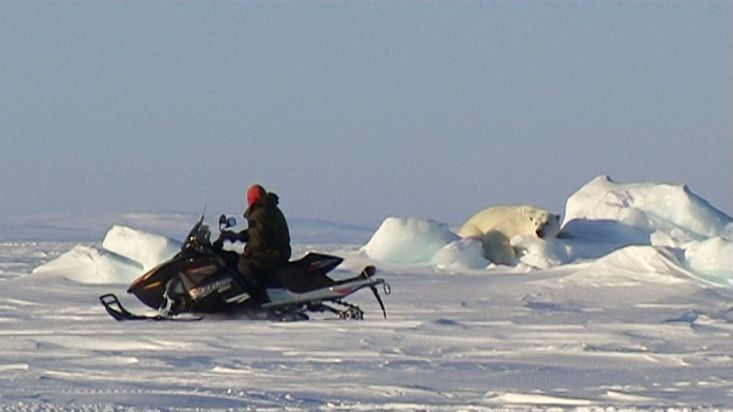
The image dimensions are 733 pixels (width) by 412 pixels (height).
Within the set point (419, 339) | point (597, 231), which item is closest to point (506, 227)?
point (597, 231)

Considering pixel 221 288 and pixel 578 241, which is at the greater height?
pixel 221 288

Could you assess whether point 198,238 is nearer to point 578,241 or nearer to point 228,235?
point 228,235

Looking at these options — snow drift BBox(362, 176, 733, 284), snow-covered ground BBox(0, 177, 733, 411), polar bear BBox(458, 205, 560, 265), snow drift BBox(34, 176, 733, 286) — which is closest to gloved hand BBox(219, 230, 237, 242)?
snow-covered ground BBox(0, 177, 733, 411)

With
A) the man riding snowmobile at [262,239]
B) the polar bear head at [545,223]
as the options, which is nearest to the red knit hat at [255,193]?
the man riding snowmobile at [262,239]

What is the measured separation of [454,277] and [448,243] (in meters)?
2.92

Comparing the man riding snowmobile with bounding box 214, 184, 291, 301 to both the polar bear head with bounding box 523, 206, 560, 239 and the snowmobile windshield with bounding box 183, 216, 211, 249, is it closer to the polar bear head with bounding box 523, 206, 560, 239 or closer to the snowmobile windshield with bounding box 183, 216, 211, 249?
the snowmobile windshield with bounding box 183, 216, 211, 249

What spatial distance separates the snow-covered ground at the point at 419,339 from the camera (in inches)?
276

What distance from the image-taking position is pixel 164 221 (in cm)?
3722

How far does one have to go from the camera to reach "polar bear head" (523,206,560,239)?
2056cm

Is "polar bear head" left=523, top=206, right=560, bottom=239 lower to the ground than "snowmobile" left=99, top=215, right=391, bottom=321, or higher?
lower

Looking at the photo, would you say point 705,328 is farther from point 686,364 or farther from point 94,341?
point 94,341

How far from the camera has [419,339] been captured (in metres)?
9.88

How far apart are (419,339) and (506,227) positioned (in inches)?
456

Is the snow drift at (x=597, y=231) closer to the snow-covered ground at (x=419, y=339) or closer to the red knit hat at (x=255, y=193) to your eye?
the snow-covered ground at (x=419, y=339)
